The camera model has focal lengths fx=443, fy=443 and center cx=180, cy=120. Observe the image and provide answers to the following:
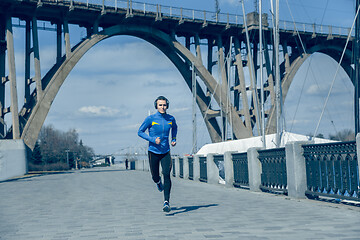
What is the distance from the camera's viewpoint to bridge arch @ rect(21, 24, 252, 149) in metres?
36.4

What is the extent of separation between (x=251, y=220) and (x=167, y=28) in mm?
39236

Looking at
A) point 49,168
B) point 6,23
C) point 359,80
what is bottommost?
point 49,168

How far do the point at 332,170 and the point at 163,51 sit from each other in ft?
128

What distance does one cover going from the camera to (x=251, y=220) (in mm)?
6512

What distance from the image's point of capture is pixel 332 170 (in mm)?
8438

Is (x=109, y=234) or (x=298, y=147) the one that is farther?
(x=298, y=147)

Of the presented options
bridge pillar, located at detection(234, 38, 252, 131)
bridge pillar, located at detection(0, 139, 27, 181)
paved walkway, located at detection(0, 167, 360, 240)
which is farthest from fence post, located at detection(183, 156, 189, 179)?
bridge pillar, located at detection(234, 38, 252, 131)

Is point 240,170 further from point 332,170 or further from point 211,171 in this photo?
point 332,170

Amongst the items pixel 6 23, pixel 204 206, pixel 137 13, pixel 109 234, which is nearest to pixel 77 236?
pixel 109 234

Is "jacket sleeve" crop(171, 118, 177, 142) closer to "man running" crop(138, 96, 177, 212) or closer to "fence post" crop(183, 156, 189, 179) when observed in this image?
"man running" crop(138, 96, 177, 212)

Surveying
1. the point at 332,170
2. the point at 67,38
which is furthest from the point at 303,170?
the point at 67,38

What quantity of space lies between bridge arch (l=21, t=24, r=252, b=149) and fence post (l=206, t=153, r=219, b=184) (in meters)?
21.8

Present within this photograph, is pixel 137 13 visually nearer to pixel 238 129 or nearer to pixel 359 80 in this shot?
pixel 238 129

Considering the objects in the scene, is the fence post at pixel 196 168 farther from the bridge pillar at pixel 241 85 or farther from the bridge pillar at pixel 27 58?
the bridge pillar at pixel 241 85
